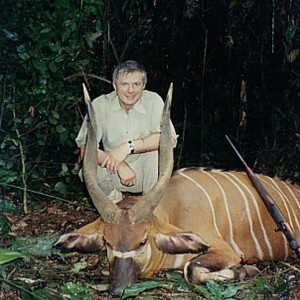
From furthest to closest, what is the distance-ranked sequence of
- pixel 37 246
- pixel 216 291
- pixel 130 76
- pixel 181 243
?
pixel 37 246 < pixel 130 76 < pixel 181 243 < pixel 216 291

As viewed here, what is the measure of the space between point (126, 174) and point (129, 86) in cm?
31

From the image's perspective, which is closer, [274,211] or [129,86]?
[129,86]

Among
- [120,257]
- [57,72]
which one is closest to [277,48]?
[57,72]

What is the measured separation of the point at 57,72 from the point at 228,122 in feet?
3.36

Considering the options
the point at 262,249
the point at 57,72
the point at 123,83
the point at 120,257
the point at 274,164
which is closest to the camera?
the point at 120,257

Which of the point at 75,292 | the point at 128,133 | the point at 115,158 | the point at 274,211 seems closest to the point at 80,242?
the point at 75,292

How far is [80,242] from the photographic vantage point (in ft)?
8.75

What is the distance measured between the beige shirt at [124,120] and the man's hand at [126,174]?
0.09 meters

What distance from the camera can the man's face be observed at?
2.71 m

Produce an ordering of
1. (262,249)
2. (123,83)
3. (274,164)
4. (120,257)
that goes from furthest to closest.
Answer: (274,164) → (262,249) → (123,83) → (120,257)

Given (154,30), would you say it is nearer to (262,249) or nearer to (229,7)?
(229,7)

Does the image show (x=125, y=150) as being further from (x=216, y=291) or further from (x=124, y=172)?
(x=216, y=291)

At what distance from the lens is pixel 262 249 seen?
3018 mm

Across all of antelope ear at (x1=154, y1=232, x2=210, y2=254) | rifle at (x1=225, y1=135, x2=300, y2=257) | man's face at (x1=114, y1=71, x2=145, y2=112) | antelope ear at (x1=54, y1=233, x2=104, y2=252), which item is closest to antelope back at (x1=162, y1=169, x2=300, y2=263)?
rifle at (x1=225, y1=135, x2=300, y2=257)
